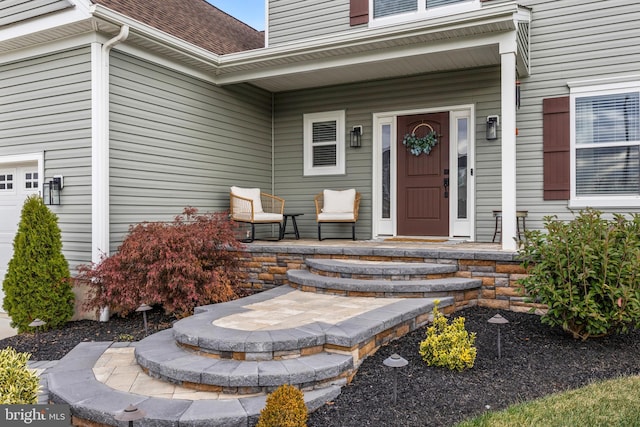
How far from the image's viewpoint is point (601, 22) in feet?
19.5

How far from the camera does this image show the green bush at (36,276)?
16.1 ft

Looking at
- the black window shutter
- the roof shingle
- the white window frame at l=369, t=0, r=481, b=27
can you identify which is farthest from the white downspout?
the black window shutter

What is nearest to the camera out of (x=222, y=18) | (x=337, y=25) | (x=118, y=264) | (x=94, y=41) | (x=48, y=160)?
(x=118, y=264)

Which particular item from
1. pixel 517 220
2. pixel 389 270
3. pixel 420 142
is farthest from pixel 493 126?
pixel 389 270

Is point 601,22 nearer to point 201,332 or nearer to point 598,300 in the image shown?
point 598,300

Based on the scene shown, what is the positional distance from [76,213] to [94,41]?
76.1 inches

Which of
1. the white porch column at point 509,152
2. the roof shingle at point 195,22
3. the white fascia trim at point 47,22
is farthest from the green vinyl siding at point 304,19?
the white fascia trim at point 47,22

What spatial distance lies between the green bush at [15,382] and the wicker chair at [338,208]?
4.69m

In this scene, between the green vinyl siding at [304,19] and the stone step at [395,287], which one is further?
the green vinyl siding at [304,19]

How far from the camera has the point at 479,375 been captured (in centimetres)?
319

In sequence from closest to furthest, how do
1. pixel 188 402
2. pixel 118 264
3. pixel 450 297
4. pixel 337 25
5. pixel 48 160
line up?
1. pixel 188 402
2. pixel 450 297
3. pixel 118 264
4. pixel 48 160
5. pixel 337 25

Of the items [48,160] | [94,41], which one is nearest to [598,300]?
[94,41]

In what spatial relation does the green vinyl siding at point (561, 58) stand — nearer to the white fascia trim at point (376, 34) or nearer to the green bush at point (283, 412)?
the white fascia trim at point (376, 34)

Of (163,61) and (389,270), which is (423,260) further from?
(163,61)
